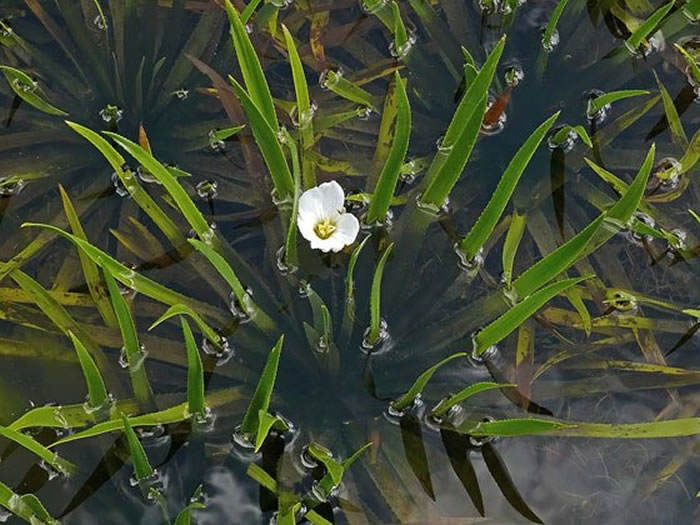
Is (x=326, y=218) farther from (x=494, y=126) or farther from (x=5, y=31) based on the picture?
(x=5, y=31)

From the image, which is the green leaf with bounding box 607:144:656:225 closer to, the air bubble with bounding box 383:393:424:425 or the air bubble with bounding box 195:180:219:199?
the air bubble with bounding box 383:393:424:425

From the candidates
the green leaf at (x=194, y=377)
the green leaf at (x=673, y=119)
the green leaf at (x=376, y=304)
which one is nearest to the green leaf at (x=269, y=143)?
the green leaf at (x=376, y=304)

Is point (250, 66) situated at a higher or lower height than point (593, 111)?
higher

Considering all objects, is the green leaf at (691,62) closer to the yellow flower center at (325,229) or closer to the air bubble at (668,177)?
the air bubble at (668,177)

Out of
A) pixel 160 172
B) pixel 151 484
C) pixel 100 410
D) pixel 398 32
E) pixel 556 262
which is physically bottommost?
pixel 151 484

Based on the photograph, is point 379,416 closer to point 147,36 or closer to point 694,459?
point 694,459

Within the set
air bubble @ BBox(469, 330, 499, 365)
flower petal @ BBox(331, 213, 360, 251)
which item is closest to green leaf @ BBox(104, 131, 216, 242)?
flower petal @ BBox(331, 213, 360, 251)

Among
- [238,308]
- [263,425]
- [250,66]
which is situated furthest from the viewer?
A: [238,308]

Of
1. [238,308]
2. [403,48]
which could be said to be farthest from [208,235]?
[403,48]
